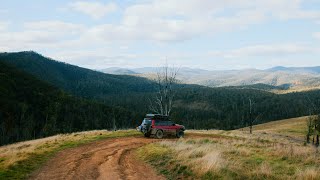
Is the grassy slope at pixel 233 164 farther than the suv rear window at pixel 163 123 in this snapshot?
No

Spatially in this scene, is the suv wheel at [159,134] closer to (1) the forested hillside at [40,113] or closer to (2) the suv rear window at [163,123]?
(2) the suv rear window at [163,123]

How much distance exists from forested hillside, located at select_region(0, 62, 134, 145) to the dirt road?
349ft

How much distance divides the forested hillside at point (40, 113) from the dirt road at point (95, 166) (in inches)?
4183

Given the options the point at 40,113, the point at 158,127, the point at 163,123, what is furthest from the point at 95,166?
the point at 40,113

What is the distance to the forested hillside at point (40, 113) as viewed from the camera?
128000mm

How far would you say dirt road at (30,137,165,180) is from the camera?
13961mm

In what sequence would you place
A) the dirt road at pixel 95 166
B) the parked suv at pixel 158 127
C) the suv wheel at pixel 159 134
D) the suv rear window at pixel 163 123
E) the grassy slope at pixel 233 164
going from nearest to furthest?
the grassy slope at pixel 233 164, the dirt road at pixel 95 166, the parked suv at pixel 158 127, the suv wheel at pixel 159 134, the suv rear window at pixel 163 123

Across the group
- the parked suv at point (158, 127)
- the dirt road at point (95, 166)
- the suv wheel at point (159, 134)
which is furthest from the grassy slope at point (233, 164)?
the suv wheel at point (159, 134)

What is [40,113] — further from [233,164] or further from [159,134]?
[233,164]

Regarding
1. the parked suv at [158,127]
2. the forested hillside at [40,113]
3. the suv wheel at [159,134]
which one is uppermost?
the parked suv at [158,127]

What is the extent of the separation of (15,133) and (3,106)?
1088 inches

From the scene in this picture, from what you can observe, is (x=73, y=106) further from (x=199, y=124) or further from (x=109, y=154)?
(x=109, y=154)

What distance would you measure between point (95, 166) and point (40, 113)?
146 metres

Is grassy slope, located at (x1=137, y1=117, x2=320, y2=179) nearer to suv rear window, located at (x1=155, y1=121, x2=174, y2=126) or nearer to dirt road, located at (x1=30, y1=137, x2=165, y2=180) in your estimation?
dirt road, located at (x1=30, y1=137, x2=165, y2=180)
